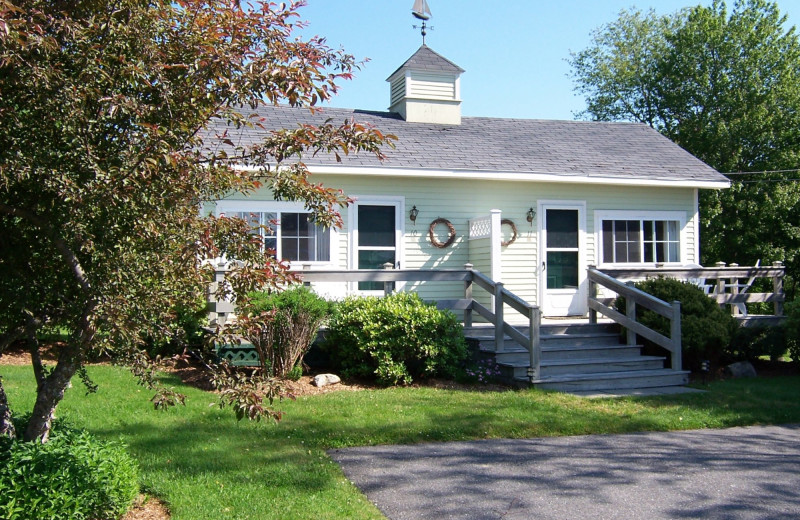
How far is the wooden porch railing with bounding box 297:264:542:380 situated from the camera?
996cm

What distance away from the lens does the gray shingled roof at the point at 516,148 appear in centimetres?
1316

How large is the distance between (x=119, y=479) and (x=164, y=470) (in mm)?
1072

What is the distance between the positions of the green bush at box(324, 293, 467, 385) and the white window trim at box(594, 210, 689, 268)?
4913 mm

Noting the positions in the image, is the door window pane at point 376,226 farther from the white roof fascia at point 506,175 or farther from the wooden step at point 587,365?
the wooden step at point 587,365

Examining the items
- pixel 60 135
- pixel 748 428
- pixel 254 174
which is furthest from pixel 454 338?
pixel 60 135

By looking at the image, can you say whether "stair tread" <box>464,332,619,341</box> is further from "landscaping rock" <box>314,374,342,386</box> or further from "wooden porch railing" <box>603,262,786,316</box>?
"landscaping rock" <box>314,374,342,386</box>

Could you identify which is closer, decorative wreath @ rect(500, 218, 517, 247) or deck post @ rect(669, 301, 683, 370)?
deck post @ rect(669, 301, 683, 370)

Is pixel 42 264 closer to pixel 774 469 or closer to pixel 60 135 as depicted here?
pixel 60 135

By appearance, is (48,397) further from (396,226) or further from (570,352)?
(396,226)

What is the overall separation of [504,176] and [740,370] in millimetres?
5140

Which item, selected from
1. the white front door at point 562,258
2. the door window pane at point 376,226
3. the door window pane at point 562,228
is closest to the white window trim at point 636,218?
the white front door at point 562,258

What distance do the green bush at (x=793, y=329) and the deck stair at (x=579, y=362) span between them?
8.22ft

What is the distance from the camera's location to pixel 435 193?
13.1 meters

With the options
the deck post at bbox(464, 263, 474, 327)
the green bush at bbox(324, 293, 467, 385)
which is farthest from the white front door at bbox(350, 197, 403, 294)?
the green bush at bbox(324, 293, 467, 385)
